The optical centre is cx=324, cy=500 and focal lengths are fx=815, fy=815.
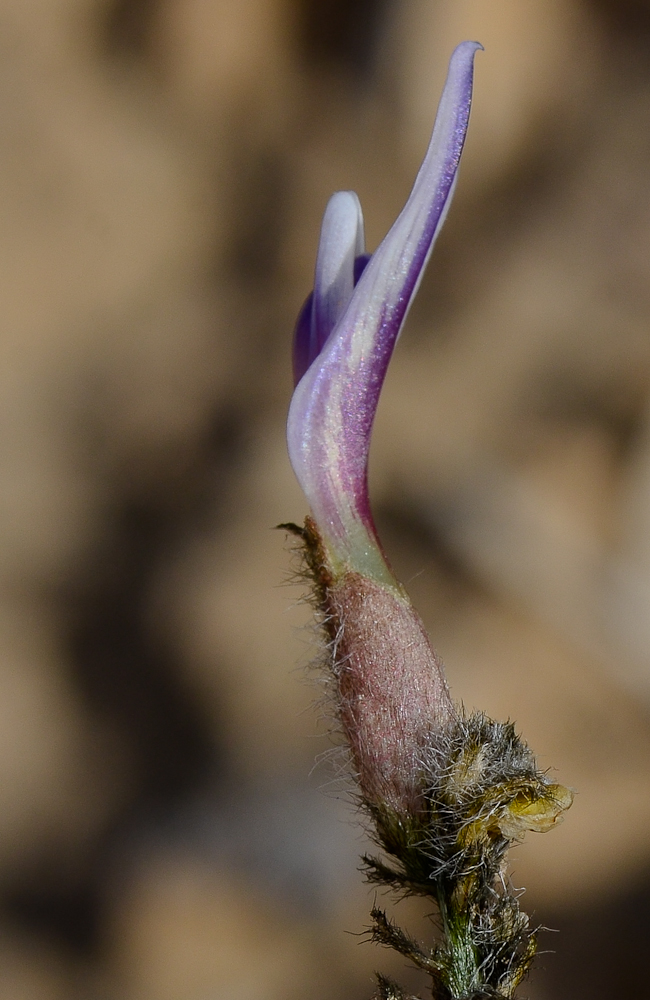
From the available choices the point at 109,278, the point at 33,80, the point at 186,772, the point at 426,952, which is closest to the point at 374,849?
the point at 186,772

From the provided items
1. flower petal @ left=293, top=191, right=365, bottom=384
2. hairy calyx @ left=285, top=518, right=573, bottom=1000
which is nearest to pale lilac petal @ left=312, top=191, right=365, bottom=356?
flower petal @ left=293, top=191, right=365, bottom=384

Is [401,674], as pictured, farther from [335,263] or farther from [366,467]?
[335,263]

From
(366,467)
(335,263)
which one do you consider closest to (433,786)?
(366,467)

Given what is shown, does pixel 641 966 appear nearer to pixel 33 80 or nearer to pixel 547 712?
pixel 547 712

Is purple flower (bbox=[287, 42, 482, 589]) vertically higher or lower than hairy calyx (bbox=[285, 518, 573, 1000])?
higher

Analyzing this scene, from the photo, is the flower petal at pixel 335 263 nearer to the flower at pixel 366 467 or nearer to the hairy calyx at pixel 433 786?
the flower at pixel 366 467

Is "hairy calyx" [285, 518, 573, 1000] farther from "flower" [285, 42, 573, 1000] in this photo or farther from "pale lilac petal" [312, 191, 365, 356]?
"pale lilac petal" [312, 191, 365, 356]
